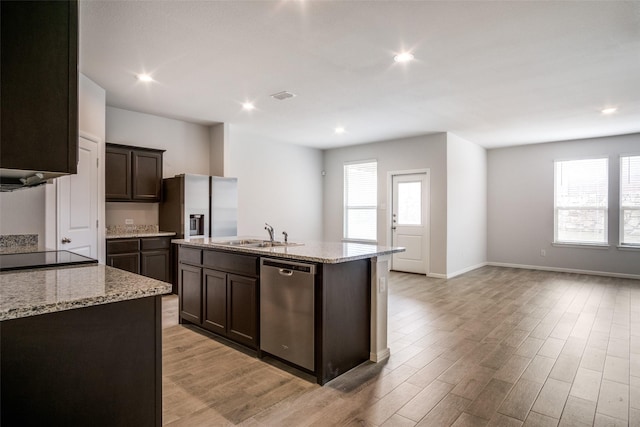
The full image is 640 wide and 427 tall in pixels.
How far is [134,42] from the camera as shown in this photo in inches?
122

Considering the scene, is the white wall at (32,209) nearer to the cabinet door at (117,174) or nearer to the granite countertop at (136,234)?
the cabinet door at (117,174)

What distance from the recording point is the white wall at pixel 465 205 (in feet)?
21.7

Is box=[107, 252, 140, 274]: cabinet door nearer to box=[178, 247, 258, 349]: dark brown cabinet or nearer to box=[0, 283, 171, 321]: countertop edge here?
box=[178, 247, 258, 349]: dark brown cabinet

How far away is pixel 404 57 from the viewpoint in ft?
11.0

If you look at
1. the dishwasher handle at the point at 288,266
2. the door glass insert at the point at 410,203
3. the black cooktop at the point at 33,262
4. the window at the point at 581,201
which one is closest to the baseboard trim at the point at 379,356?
the dishwasher handle at the point at 288,266

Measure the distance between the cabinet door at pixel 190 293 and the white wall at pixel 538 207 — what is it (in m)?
6.81

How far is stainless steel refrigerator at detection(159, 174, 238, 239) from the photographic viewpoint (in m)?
5.14

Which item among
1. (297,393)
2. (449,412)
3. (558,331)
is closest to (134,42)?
(297,393)

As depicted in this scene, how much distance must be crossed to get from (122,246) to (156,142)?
1758mm

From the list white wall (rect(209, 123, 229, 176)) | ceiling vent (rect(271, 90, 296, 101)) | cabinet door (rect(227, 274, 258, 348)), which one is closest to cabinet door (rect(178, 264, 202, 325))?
cabinet door (rect(227, 274, 258, 348))

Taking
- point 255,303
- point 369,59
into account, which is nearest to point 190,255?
point 255,303

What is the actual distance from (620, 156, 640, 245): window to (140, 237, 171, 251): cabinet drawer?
310 inches

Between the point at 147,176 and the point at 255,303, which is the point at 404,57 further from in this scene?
the point at 147,176

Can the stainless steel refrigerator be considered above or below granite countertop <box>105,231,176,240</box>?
above
